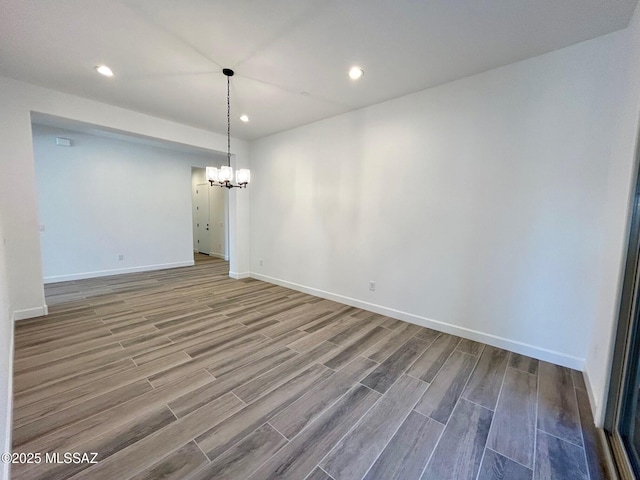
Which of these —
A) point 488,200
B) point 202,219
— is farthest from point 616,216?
point 202,219

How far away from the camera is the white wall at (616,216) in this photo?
1664 millimetres

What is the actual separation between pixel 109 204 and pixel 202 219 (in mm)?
3216

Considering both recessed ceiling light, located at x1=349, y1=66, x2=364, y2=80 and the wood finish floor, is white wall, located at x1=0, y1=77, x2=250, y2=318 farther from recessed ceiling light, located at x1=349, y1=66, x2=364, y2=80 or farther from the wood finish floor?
recessed ceiling light, located at x1=349, y1=66, x2=364, y2=80

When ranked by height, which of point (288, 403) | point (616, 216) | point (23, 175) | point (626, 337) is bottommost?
point (288, 403)

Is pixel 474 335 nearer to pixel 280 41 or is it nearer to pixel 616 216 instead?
pixel 616 216

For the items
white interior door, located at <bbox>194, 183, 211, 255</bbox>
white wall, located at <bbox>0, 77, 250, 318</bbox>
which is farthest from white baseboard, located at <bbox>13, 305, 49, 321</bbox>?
white interior door, located at <bbox>194, 183, 211, 255</bbox>

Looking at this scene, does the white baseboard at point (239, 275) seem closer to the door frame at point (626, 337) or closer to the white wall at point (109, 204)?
the white wall at point (109, 204)

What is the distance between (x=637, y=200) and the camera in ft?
5.23

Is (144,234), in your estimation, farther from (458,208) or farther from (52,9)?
(458,208)

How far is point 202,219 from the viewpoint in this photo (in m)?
8.71

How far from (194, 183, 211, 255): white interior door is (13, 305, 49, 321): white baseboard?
16.9 feet

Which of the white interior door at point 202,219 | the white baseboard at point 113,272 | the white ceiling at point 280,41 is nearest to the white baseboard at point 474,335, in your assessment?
the white ceiling at point 280,41

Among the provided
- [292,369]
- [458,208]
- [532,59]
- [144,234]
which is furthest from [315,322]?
[144,234]

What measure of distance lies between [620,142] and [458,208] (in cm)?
126
